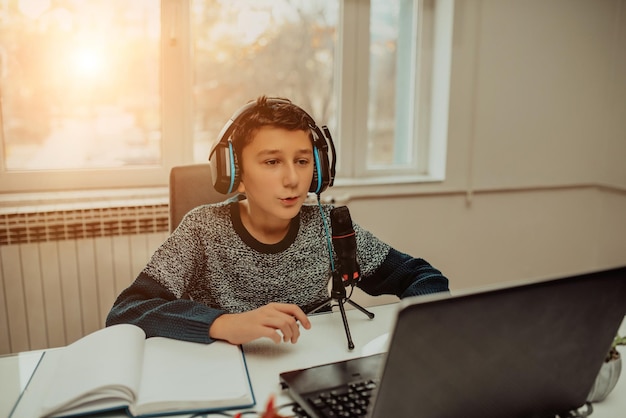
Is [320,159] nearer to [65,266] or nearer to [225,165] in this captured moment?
[225,165]

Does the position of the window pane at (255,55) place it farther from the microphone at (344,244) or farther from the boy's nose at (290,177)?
the microphone at (344,244)

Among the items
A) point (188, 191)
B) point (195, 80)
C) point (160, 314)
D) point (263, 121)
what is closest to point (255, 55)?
point (195, 80)

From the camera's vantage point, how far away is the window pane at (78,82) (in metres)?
2.12

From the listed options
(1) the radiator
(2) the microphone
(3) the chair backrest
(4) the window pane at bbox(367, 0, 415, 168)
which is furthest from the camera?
(4) the window pane at bbox(367, 0, 415, 168)

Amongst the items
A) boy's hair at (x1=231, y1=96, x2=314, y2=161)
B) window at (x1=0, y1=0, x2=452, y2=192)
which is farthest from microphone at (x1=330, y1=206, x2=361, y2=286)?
window at (x1=0, y1=0, x2=452, y2=192)

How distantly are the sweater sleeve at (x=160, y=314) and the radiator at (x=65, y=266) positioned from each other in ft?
3.49

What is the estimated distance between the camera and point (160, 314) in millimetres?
1005

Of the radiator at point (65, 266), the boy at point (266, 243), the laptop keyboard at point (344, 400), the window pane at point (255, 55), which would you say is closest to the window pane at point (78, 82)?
the window pane at point (255, 55)

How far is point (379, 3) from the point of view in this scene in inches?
104

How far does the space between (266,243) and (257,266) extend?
6 centimetres

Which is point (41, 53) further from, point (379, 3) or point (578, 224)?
point (578, 224)

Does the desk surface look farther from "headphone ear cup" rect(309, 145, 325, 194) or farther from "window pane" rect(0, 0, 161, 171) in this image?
"window pane" rect(0, 0, 161, 171)

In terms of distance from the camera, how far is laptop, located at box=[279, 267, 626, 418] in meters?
0.55

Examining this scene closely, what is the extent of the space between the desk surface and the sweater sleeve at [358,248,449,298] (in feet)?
0.33
